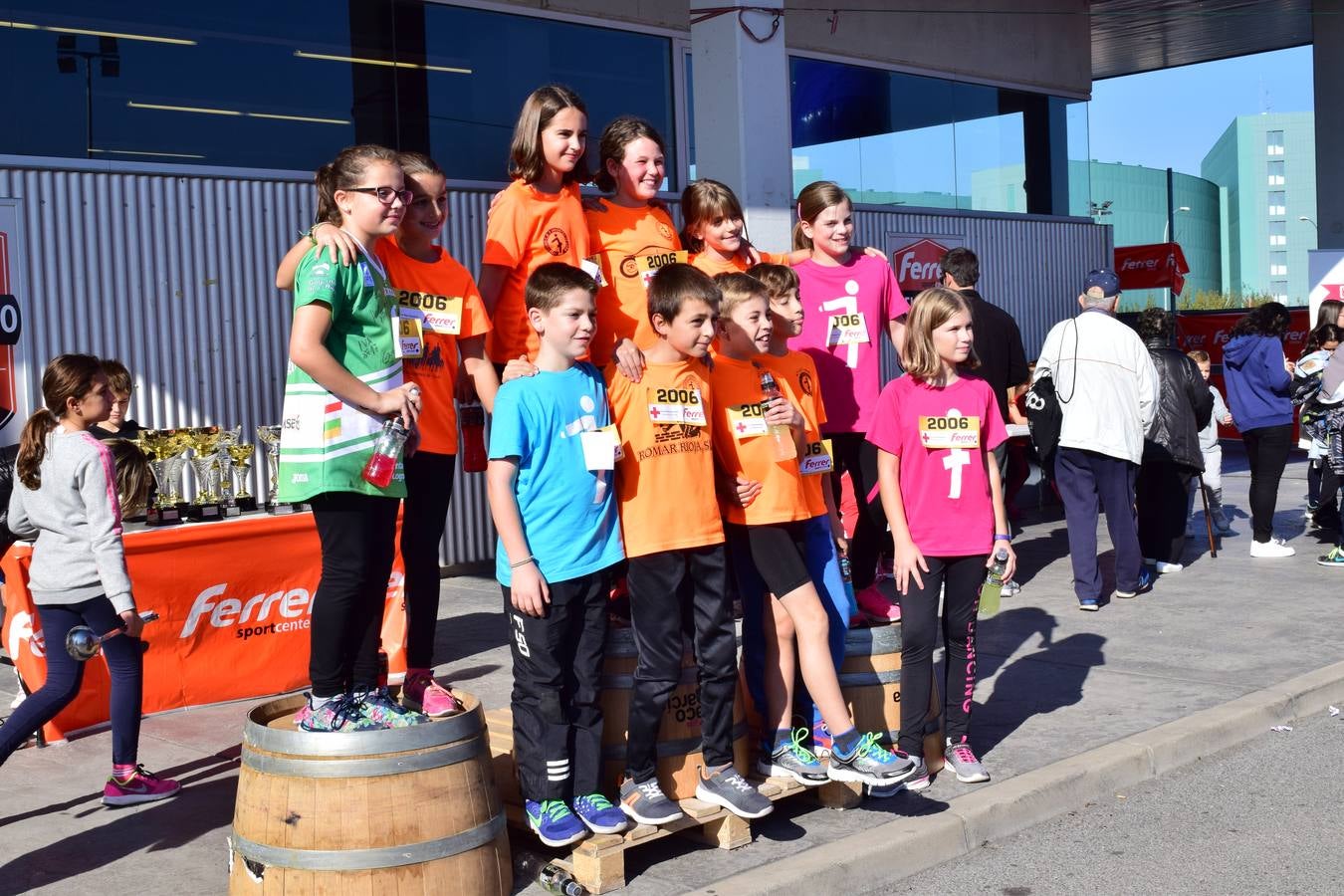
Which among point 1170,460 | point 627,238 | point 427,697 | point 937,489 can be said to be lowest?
point 427,697

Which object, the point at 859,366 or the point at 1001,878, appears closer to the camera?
the point at 1001,878

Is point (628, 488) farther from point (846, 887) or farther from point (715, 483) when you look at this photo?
point (846, 887)

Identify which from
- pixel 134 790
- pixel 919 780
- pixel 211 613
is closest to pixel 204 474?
pixel 211 613

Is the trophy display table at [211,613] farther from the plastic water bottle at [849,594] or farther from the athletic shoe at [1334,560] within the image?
the athletic shoe at [1334,560]

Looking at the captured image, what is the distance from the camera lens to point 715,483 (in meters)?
4.91

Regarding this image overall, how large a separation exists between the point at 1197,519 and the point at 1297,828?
8154 mm

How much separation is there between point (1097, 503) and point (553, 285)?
6.12 metres

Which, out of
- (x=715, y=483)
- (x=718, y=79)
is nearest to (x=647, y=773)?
(x=715, y=483)

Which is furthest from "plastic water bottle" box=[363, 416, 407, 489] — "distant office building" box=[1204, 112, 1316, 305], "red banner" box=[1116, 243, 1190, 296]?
"distant office building" box=[1204, 112, 1316, 305]

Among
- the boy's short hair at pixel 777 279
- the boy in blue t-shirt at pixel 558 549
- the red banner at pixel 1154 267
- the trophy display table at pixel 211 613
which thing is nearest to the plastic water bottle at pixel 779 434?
the boy's short hair at pixel 777 279

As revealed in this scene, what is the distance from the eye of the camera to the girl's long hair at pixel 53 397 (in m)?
5.20

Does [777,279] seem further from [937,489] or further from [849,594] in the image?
[849,594]

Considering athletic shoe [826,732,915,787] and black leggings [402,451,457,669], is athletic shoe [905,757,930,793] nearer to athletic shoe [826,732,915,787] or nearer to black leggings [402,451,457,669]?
athletic shoe [826,732,915,787]

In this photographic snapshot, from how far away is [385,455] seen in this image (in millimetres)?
4258
